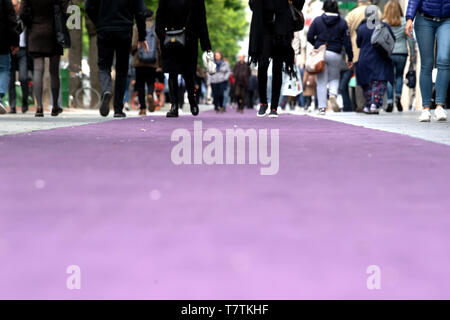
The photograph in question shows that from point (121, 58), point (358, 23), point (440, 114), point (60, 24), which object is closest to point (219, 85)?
point (358, 23)

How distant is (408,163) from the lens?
536 centimetres

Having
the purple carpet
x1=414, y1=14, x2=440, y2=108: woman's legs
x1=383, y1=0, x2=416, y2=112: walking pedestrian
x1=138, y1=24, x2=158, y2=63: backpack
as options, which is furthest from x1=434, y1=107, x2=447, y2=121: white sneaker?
x1=383, y1=0, x2=416, y2=112: walking pedestrian

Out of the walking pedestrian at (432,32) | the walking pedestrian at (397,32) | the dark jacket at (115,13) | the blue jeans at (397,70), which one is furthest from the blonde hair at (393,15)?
the walking pedestrian at (432,32)

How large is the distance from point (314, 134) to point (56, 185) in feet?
15.0

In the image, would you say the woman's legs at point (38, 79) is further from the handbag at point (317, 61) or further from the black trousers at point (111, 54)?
the handbag at point (317, 61)

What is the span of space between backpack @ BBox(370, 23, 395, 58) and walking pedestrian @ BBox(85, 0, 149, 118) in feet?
17.2

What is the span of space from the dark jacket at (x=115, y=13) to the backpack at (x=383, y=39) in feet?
17.2

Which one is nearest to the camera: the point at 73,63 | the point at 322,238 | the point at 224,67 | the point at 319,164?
the point at 322,238

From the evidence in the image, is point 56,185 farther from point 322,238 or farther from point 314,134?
point 314,134

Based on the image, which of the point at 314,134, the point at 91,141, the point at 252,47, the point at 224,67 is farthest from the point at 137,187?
the point at 224,67

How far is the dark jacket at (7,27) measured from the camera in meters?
13.5

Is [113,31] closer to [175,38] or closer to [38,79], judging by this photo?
[175,38]
